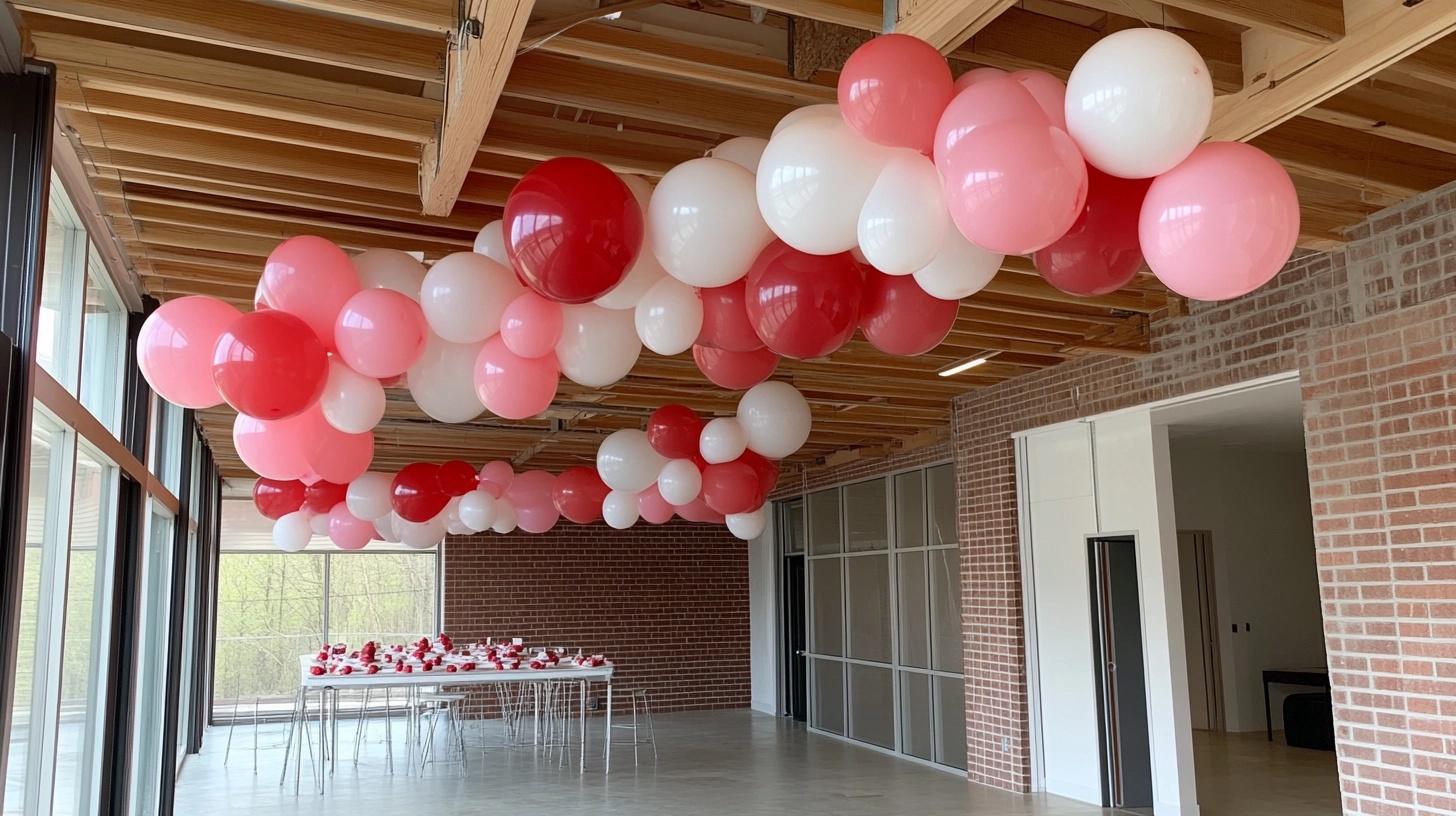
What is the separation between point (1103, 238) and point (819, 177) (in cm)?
69

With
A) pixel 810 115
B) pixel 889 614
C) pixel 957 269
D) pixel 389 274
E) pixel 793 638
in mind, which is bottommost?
pixel 793 638

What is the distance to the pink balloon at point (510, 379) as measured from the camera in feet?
10.9

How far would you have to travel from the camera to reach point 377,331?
3.08 metres

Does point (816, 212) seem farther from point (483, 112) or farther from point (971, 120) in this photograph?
point (483, 112)

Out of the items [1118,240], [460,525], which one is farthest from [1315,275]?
[460,525]

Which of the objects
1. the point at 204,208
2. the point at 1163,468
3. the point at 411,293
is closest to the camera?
the point at 411,293

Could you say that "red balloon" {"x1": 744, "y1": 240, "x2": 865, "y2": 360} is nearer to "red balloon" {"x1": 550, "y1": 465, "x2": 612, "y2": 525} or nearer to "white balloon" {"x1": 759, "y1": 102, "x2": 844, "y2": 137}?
"white balloon" {"x1": 759, "y1": 102, "x2": 844, "y2": 137}

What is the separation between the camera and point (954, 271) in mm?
2734

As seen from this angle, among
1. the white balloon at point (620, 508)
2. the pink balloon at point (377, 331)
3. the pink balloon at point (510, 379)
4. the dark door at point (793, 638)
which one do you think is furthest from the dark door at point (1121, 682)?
the dark door at point (793, 638)

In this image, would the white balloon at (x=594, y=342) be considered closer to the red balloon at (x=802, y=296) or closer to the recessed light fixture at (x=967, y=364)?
the red balloon at (x=802, y=296)

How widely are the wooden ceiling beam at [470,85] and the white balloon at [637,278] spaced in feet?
1.47

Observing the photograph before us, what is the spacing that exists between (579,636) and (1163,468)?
9.15 metres

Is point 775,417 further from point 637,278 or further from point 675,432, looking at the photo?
point 637,278

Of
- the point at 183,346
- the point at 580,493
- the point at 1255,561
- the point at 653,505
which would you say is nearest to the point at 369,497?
the point at 580,493
